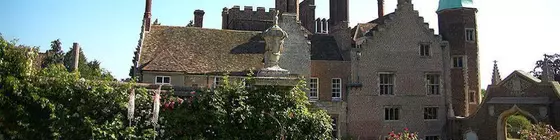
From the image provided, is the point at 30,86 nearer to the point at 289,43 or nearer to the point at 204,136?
the point at 204,136

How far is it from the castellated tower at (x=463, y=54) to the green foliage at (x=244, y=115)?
2074cm

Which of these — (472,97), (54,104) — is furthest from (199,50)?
(472,97)

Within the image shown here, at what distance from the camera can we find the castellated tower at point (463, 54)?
28.1 m

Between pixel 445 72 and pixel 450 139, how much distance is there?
14.5 ft

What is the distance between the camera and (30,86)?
838cm

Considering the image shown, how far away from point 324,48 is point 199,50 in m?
8.15

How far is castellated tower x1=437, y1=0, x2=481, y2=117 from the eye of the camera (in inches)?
1108

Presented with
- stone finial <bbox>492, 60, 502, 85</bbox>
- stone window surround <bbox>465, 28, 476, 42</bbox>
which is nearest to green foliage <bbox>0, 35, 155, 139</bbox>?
stone finial <bbox>492, 60, 502, 85</bbox>

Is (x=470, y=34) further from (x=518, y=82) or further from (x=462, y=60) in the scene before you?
(x=518, y=82)

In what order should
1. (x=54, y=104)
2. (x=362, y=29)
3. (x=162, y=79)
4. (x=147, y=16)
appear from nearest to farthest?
(x=54, y=104), (x=162, y=79), (x=147, y=16), (x=362, y=29)

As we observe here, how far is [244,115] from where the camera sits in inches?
376

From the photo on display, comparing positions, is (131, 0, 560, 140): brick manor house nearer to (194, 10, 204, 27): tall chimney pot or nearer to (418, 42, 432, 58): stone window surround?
(418, 42, 432, 58): stone window surround

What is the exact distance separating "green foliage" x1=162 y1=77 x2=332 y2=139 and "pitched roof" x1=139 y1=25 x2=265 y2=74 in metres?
13.5

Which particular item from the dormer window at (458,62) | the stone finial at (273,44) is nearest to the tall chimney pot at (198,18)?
the dormer window at (458,62)
